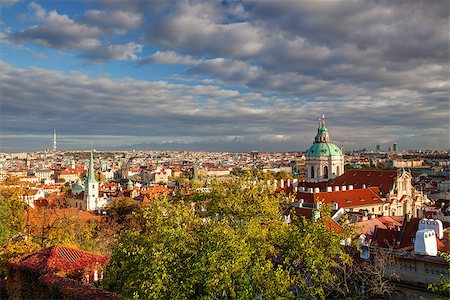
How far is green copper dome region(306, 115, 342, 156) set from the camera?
8238 centimetres

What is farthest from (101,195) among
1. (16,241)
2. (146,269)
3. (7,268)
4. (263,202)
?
(146,269)

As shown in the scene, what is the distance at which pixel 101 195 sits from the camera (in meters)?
86.1

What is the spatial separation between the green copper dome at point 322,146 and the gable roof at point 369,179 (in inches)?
265

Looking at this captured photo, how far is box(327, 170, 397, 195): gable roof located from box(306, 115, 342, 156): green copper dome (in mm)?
6726

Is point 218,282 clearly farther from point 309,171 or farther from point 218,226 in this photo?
point 309,171

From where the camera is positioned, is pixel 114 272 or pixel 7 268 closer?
pixel 114 272

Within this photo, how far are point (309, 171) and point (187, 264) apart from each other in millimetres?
71435

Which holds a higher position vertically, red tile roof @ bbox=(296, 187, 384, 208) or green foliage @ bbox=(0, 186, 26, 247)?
green foliage @ bbox=(0, 186, 26, 247)

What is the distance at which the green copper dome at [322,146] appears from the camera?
82.4 metres

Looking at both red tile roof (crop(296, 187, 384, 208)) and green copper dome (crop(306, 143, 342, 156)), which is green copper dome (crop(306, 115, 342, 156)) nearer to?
green copper dome (crop(306, 143, 342, 156))

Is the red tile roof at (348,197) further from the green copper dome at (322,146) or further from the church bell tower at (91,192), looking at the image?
the church bell tower at (91,192)

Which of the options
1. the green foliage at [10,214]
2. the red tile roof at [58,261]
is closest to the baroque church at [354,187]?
the green foliage at [10,214]

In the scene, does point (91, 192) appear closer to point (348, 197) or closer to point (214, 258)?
point (348, 197)

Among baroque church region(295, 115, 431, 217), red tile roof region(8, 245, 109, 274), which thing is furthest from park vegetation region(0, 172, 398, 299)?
baroque church region(295, 115, 431, 217)
